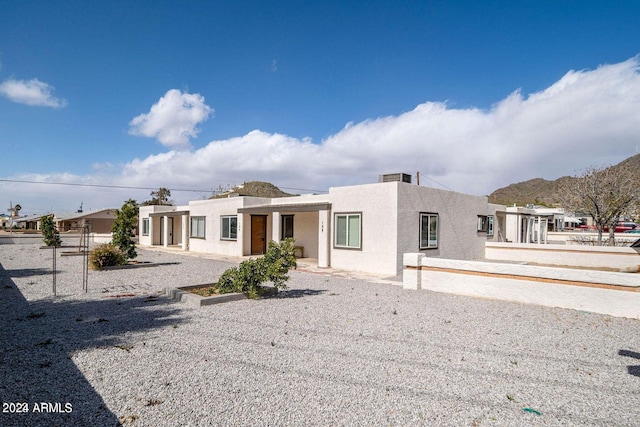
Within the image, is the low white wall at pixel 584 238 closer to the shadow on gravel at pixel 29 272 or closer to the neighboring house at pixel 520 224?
the neighboring house at pixel 520 224

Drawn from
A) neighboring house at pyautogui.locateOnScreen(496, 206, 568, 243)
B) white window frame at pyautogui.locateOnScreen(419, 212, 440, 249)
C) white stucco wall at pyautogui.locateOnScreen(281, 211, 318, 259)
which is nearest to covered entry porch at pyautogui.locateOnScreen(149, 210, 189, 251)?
white stucco wall at pyautogui.locateOnScreen(281, 211, 318, 259)

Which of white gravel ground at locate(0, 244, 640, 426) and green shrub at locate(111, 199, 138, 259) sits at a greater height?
green shrub at locate(111, 199, 138, 259)

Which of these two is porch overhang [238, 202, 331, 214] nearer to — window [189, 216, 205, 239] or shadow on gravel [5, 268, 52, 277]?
window [189, 216, 205, 239]

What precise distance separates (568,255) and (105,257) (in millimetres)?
20145

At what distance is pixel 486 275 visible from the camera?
29.8ft

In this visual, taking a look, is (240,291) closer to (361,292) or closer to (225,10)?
(361,292)

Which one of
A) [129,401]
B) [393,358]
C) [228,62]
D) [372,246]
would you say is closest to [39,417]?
[129,401]

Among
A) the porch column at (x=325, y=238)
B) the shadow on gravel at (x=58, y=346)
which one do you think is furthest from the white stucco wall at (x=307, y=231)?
the shadow on gravel at (x=58, y=346)

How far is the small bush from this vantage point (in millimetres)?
13867

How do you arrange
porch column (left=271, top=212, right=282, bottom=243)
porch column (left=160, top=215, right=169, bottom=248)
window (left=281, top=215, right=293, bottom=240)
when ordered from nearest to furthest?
porch column (left=271, top=212, right=282, bottom=243) < window (left=281, top=215, right=293, bottom=240) < porch column (left=160, top=215, right=169, bottom=248)

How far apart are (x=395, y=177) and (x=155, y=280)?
9.55m

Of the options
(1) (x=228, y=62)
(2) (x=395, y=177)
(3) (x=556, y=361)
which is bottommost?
(3) (x=556, y=361)

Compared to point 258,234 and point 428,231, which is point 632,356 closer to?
point 428,231

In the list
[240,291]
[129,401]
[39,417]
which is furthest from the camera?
[240,291]
